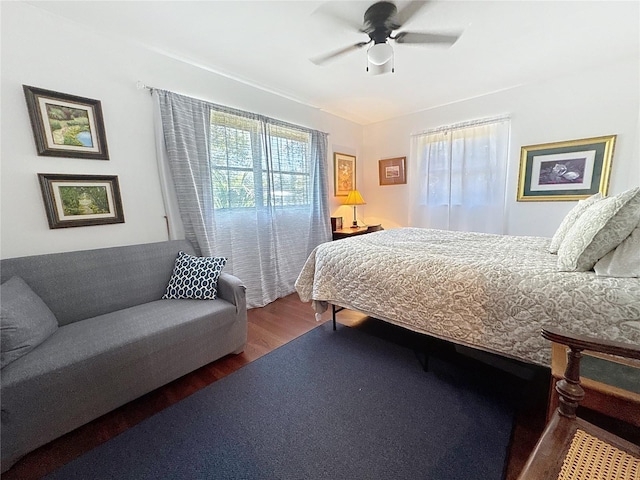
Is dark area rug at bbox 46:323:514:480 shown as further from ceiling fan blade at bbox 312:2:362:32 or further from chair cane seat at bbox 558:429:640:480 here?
ceiling fan blade at bbox 312:2:362:32

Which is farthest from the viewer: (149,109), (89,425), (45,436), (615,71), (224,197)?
(224,197)

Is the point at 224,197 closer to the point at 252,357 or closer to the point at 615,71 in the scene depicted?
the point at 252,357

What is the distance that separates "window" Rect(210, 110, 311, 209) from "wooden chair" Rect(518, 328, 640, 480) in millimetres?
2659

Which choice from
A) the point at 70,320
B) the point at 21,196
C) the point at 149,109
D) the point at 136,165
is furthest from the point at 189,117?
the point at 70,320

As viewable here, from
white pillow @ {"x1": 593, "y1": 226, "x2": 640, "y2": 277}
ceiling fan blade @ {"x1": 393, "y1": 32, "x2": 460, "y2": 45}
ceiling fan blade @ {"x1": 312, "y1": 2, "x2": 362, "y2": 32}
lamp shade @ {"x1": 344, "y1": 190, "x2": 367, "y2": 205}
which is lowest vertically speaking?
white pillow @ {"x1": 593, "y1": 226, "x2": 640, "y2": 277}

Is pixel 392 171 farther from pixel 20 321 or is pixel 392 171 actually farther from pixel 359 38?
pixel 20 321

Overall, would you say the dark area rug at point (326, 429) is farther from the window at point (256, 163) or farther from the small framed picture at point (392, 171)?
the small framed picture at point (392, 171)

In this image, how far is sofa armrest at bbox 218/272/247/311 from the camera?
77.1 inches

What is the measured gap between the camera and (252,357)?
2035 millimetres

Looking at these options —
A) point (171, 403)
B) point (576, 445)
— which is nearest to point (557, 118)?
point (576, 445)

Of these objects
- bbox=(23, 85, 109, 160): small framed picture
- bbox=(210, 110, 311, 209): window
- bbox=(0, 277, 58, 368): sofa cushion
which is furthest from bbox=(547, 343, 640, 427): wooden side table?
bbox=(23, 85, 109, 160): small framed picture

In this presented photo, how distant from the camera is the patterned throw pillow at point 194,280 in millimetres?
2010

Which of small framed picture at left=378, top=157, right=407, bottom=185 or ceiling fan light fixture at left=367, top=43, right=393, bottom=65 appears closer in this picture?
ceiling fan light fixture at left=367, top=43, right=393, bottom=65

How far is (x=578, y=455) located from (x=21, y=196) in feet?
10.1
